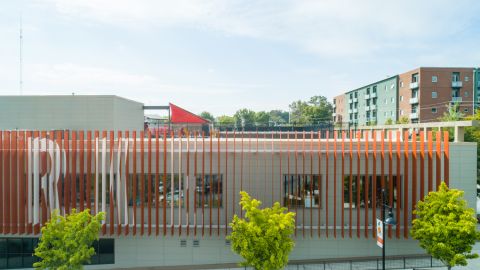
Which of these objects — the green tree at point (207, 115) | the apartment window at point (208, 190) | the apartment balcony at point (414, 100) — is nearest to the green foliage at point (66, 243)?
the apartment window at point (208, 190)

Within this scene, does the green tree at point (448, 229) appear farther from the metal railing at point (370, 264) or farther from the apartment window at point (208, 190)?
the apartment window at point (208, 190)

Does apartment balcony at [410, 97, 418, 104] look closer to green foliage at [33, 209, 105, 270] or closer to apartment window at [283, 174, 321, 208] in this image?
apartment window at [283, 174, 321, 208]

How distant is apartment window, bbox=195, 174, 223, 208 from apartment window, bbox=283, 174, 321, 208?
396 cm

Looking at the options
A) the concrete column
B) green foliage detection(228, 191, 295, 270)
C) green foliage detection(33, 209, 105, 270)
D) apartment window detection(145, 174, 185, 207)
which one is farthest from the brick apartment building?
green foliage detection(33, 209, 105, 270)

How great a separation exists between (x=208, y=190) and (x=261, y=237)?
537 cm

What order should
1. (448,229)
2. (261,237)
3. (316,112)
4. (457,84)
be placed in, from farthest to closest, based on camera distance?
(316,112) → (457,84) → (448,229) → (261,237)

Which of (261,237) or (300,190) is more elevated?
(300,190)

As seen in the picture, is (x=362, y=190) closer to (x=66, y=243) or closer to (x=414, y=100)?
(x=66, y=243)

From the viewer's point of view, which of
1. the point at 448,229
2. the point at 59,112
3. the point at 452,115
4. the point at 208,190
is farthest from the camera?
the point at 452,115

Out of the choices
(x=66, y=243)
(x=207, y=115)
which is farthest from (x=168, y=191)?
(x=207, y=115)

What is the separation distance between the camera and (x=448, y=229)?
16.1 metres

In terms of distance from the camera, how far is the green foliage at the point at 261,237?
15.5 meters

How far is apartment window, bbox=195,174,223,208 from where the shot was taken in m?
19.7

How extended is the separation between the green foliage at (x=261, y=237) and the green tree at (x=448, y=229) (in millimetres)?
7122
